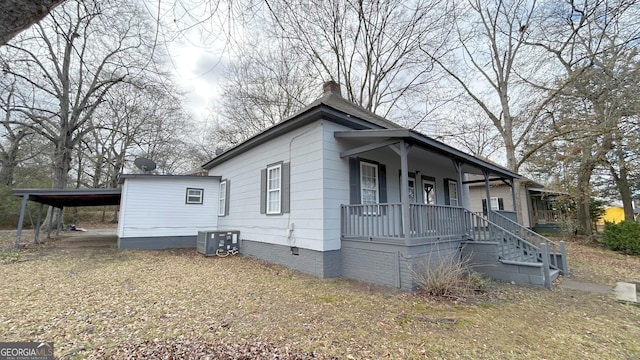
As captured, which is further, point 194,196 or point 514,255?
point 194,196

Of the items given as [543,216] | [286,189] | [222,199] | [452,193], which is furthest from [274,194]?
[543,216]

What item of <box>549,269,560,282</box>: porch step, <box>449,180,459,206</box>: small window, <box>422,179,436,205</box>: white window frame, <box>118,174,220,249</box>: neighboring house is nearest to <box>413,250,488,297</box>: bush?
<box>549,269,560,282</box>: porch step

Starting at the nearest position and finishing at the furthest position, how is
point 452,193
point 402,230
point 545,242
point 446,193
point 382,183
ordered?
point 402,230
point 545,242
point 382,183
point 446,193
point 452,193

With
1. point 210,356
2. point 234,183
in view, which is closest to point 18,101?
point 234,183

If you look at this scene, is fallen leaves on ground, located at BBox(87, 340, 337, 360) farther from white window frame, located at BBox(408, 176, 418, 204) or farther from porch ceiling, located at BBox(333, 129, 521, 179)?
white window frame, located at BBox(408, 176, 418, 204)

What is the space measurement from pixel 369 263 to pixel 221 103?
1903 centimetres

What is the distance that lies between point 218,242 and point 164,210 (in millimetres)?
3218

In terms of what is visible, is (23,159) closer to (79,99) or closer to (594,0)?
(79,99)

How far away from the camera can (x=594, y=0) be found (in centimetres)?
1120

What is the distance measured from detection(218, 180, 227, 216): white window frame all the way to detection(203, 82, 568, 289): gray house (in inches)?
121

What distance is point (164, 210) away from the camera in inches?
437

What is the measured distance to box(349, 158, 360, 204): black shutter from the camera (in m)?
7.11

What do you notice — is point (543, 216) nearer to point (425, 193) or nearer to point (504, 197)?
point (504, 197)

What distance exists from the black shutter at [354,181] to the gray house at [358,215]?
0.03 metres
